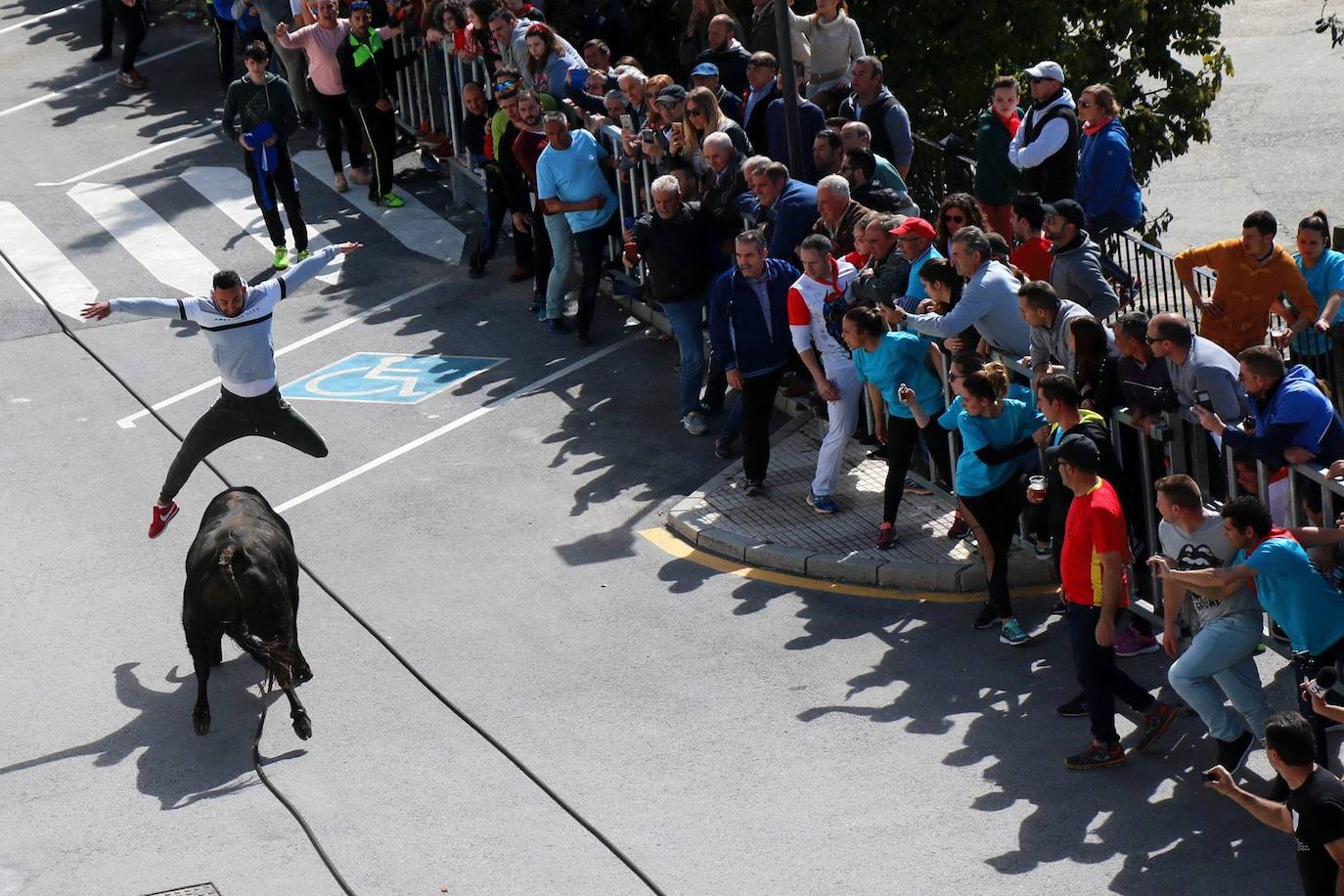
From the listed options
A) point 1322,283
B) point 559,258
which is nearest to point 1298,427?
point 1322,283

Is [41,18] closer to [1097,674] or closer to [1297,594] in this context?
[1097,674]

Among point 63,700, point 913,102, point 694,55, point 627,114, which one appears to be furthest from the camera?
point 913,102

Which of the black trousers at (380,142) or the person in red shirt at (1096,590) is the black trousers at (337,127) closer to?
the black trousers at (380,142)

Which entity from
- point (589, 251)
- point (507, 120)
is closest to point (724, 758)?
point (589, 251)

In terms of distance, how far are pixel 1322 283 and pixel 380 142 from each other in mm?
9965

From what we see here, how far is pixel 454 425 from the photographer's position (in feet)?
44.9

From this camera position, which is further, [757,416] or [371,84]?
[371,84]

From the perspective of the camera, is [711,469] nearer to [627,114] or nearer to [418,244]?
[627,114]

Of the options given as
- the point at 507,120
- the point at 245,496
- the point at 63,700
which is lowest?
the point at 63,700

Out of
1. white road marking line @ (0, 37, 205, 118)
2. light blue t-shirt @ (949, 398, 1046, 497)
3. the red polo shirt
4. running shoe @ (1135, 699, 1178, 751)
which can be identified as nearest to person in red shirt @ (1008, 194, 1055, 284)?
light blue t-shirt @ (949, 398, 1046, 497)

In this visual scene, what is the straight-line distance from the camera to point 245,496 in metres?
10.6

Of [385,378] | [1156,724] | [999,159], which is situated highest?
[999,159]

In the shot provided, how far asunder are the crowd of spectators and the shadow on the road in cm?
383

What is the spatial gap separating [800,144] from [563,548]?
3607 millimetres
